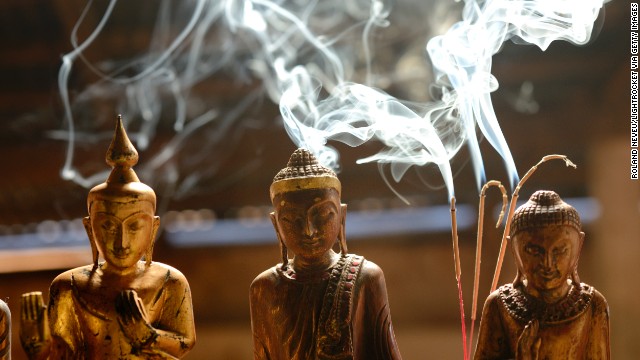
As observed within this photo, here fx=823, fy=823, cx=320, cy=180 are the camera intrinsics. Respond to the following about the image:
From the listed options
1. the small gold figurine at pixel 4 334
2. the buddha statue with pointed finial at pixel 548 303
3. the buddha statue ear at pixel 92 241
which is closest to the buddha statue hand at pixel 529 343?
the buddha statue with pointed finial at pixel 548 303

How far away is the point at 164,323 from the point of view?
2.64 metres

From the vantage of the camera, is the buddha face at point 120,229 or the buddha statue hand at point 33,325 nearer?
the buddha statue hand at point 33,325

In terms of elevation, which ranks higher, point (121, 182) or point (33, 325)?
point (121, 182)

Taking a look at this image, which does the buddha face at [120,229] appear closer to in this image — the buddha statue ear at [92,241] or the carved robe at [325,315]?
the buddha statue ear at [92,241]

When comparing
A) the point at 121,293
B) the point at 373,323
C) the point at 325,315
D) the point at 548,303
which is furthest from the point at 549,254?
the point at 121,293

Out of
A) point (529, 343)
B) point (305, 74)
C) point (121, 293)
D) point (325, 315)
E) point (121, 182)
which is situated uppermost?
point (305, 74)

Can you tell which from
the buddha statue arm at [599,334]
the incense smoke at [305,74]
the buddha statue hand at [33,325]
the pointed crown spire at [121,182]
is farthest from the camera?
the incense smoke at [305,74]

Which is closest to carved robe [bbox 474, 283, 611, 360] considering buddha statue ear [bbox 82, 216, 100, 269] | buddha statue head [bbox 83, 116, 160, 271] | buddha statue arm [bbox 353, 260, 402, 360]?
buddha statue arm [bbox 353, 260, 402, 360]

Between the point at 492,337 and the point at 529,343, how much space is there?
14 centimetres

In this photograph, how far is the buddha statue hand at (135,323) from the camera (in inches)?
99.0

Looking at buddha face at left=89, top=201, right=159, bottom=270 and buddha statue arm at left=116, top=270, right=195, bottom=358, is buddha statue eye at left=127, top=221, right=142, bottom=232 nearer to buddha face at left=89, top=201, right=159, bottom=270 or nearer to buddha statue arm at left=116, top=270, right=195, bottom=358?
buddha face at left=89, top=201, right=159, bottom=270

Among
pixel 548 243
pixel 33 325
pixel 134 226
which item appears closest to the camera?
pixel 33 325

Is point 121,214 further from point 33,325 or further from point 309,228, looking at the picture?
point 309,228

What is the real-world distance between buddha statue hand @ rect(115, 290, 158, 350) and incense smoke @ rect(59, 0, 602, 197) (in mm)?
1209
